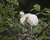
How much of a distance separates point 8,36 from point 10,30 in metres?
0.09

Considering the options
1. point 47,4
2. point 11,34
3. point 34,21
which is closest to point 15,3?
point 11,34

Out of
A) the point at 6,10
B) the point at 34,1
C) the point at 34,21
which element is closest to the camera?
the point at 6,10

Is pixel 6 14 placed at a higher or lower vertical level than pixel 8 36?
higher

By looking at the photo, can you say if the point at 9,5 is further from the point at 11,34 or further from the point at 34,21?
the point at 34,21

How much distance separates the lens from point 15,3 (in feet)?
5.52

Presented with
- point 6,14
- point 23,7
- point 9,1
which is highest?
point 23,7

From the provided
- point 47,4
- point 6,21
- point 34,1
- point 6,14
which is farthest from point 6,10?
point 47,4

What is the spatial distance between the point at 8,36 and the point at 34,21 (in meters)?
0.48

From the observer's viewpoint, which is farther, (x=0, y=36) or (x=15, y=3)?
(x=0, y=36)

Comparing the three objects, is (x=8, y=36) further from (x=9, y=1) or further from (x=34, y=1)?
(x=34, y=1)

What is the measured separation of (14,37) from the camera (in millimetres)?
1787

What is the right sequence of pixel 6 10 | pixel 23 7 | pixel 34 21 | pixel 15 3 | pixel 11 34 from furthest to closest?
pixel 23 7 < pixel 34 21 < pixel 11 34 < pixel 15 3 < pixel 6 10

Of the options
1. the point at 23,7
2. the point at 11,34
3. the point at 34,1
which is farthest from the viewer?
the point at 23,7

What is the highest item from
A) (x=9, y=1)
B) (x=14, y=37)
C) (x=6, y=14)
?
(x=9, y=1)
